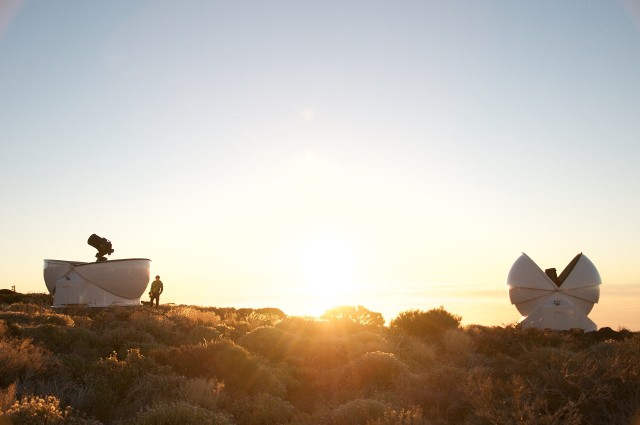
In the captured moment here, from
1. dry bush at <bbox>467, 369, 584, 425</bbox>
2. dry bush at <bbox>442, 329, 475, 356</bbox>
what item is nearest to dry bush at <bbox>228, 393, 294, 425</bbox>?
dry bush at <bbox>467, 369, 584, 425</bbox>

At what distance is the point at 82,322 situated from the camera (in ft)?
65.5

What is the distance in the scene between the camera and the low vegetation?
27.4 feet

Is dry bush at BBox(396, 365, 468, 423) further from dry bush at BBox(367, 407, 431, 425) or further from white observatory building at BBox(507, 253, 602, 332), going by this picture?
white observatory building at BBox(507, 253, 602, 332)

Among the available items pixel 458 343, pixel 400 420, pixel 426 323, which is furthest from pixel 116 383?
pixel 426 323

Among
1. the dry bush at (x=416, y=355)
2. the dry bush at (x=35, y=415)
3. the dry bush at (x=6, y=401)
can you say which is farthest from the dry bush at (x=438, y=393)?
the dry bush at (x=6, y=401)

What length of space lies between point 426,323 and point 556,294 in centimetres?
918

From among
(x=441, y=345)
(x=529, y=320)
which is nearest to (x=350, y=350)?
(x=441, y=345)

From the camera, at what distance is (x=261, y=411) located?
9.95 meters

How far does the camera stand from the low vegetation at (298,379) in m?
8.36

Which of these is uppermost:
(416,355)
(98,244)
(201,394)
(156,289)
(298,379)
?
(98,244)

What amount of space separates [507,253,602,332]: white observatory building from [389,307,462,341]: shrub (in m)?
6.00

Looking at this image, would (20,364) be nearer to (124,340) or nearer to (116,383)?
(116,383)

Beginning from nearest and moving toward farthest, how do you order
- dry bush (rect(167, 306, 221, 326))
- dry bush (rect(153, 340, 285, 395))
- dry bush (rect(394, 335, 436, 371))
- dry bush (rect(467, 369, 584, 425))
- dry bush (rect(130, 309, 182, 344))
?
1. dry bush (rect(467, 369, 584, 425))
2. dry bush (rect(153, 340, 285, 395))
3. dry bush (rect(394, 335, 436, 371))
4. dry bush (rect(130, 309, 182, 344))
5. dry bush (rect(167, 306, 221, 326))

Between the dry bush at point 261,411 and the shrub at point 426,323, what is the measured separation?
1186 centimetres
